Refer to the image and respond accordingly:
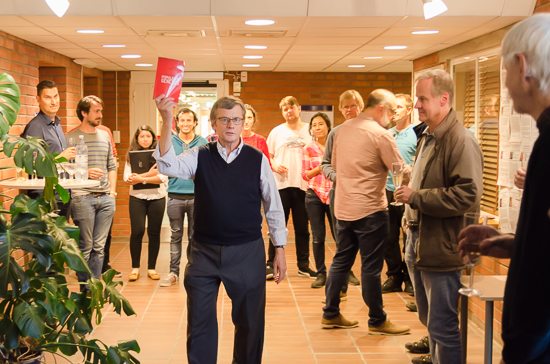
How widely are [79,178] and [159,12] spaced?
132 cm

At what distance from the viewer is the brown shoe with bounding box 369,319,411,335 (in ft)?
13.5

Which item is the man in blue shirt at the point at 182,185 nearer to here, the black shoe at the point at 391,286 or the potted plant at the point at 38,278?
the black shoe at the point at 391,286

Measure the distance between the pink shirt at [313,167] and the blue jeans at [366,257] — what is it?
4.25 feet

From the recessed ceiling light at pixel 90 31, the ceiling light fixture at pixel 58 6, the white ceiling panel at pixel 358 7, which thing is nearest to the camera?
the ceiling light fixture at pixel 58 6

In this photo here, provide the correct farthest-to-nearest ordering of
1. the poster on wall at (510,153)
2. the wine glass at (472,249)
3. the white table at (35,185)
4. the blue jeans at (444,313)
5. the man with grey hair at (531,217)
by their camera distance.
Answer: the poster on wall at (510,153), the white table at (35,185), the blue jeans at (444,313), the wine glass at (472,249), the man with grey hair at (531,217)

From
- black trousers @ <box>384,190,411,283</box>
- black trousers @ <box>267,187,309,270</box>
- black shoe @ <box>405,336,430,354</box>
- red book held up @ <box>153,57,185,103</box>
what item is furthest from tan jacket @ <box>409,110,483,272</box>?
black trousers @ <box>267,187,309,270</box>

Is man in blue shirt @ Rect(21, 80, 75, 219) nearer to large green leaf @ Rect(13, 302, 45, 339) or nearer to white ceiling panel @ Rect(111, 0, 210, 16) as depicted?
white ceiling panel @ Rect(111, 0, 210, 16)

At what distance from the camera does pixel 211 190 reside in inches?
112

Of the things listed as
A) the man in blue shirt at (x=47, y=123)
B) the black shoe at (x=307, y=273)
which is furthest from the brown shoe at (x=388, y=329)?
the man in blue shirt at (x=47, y=123)

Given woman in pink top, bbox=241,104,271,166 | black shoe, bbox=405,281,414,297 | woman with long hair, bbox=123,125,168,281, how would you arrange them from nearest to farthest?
black shoe, bbox=405,281,414,297, woman with long hair, bbox=123,125,168,281, woman in pink top, bbox=241,104,271,166

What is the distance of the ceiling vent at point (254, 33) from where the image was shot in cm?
461

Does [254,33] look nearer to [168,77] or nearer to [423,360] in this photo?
[168,77]

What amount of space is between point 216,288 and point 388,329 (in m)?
1.67

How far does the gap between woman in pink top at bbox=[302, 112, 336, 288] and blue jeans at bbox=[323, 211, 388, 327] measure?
126 cm
